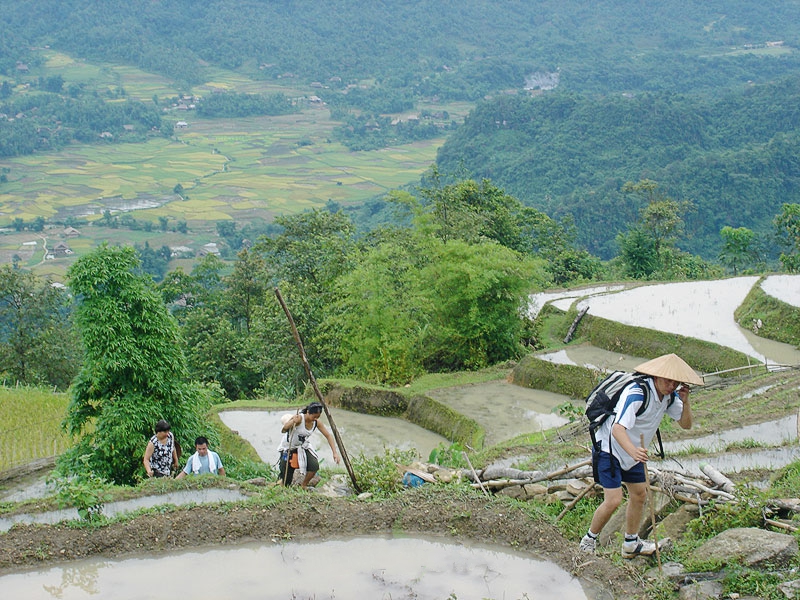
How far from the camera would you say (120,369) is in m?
9.70

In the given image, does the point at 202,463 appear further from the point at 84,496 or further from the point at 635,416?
the point at 635,416

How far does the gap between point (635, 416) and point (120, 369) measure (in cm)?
624

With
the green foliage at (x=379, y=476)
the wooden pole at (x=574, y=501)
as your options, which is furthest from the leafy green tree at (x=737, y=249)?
the wooden pole at (x=574, y=501)

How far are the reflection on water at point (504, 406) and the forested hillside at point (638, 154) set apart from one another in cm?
3651

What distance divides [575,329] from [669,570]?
11.4 m

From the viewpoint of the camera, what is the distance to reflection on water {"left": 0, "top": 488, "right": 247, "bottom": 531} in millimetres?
7570

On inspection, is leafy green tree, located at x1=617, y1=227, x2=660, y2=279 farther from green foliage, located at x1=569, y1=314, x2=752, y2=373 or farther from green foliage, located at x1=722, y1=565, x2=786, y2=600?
green foliage, located at x1=722, y1=565, x2=786, y2=600

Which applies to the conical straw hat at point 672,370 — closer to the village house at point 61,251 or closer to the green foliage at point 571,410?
the green foliage at point 571,410

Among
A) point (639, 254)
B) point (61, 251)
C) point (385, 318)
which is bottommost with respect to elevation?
point (61, 251)

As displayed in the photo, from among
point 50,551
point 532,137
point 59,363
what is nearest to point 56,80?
point 532,137

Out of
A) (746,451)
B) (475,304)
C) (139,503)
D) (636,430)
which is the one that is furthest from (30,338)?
(636,430)

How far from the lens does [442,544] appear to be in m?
6.67

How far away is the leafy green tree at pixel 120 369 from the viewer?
31.4 feet

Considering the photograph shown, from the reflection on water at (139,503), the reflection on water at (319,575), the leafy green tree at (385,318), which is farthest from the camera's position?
the leafy green tree at (385,318)
